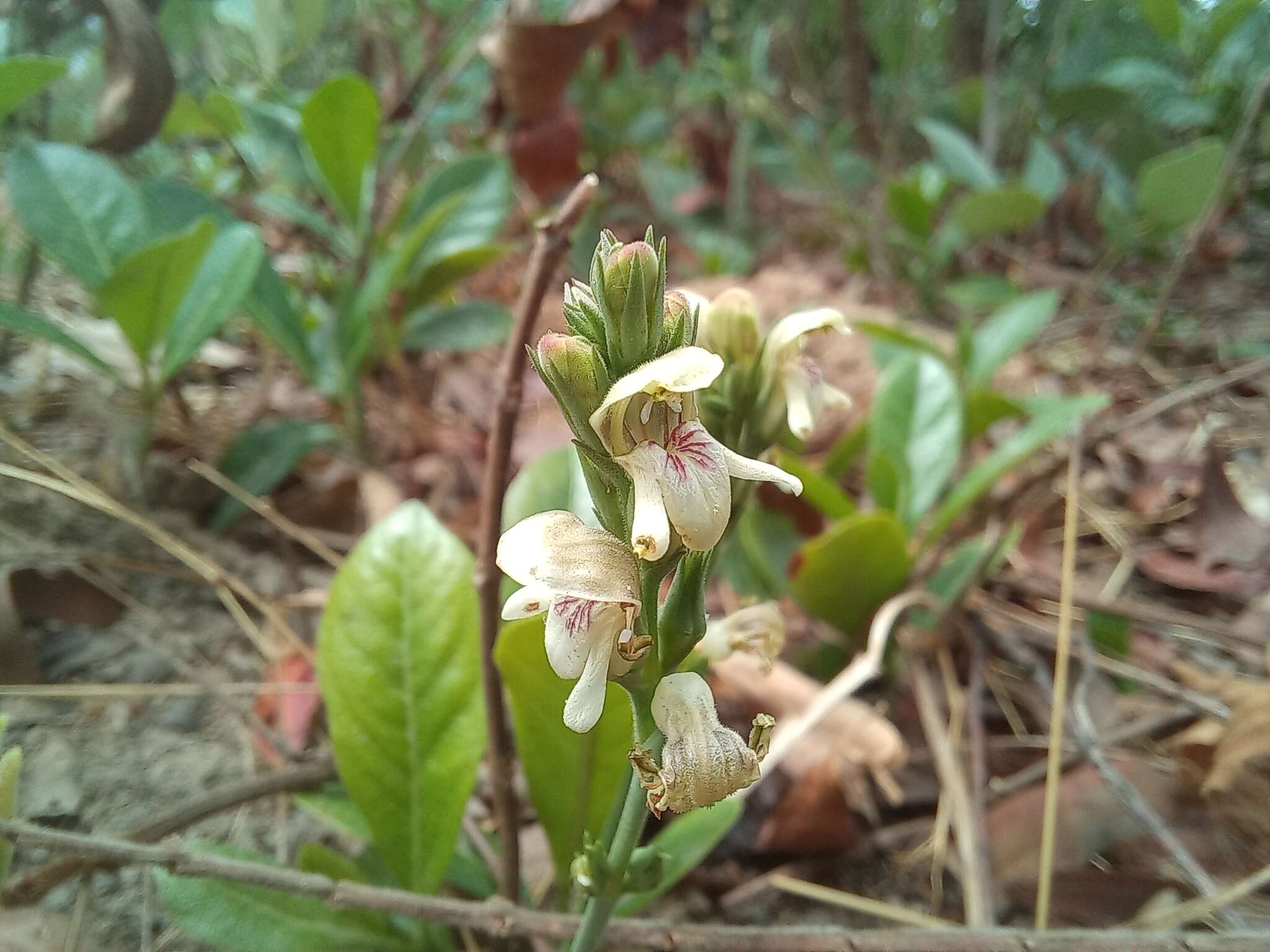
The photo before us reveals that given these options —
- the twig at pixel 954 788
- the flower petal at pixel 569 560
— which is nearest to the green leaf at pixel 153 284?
the flower petal at pixel 569 560

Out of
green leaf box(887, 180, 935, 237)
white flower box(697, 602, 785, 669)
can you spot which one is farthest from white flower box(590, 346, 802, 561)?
green leaf box(887, 180, 935, 237)

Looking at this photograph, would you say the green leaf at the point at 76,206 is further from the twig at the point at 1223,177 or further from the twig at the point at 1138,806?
the twig at the point at 1223,177

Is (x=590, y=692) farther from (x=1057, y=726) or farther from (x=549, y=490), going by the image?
(x=1057, y=726)

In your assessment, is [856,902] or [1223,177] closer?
[856,902]

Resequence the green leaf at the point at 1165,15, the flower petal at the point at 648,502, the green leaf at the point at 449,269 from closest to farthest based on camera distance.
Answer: the flower petal at the point at 648,502 < the green leaf at the point at 449,269 < the green leaf at the point at 1165,15

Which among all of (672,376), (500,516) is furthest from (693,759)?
(500,516)

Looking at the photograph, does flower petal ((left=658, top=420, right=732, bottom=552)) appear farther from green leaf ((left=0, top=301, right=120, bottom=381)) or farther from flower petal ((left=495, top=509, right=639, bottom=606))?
green leaf ((left=0, top=301, right=120, bottom=381))
